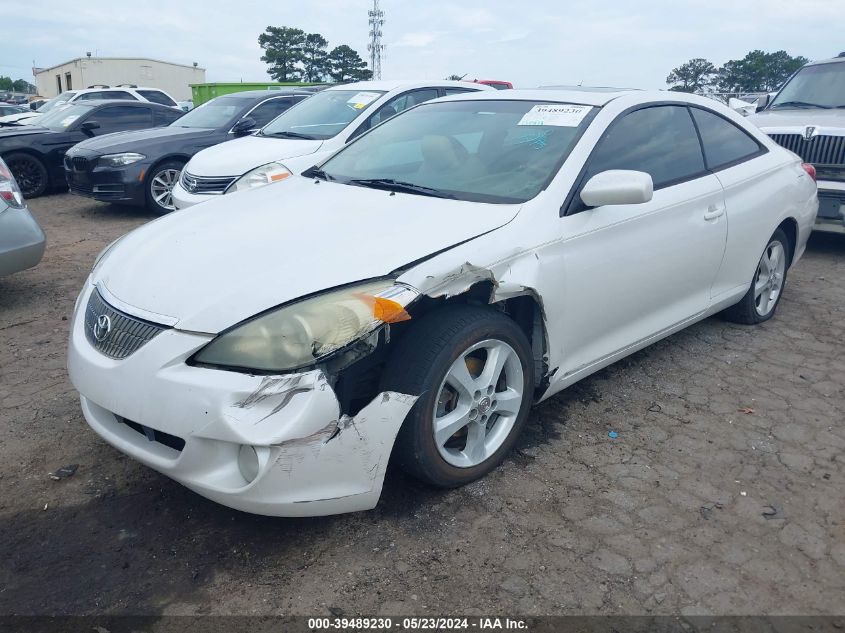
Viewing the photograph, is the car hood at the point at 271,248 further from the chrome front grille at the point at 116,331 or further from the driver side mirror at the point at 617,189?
the driver side mirror at the point at 617,189

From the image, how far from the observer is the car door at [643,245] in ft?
10.3

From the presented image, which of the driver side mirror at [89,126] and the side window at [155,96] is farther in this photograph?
the side window at [155,96]

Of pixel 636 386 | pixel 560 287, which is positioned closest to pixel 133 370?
pixel 560 287

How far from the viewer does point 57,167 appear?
10.7 meters

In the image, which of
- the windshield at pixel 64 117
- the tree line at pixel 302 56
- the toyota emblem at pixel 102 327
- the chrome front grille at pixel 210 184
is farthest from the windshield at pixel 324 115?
the tree line at pixel 302 56

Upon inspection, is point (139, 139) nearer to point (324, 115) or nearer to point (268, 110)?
point (268, 110)

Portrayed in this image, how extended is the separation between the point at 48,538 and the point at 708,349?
3709mm

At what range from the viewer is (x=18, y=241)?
4.91 metres

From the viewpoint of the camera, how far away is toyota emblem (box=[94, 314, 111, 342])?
263cm

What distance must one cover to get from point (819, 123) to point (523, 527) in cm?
598

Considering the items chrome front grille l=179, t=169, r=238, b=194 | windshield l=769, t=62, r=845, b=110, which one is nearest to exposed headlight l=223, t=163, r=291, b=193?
chrome front grille l=179, t=169, r=238, b=194

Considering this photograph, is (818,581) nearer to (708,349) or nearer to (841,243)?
(708,349)

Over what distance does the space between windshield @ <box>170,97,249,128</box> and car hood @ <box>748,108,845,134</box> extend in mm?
6480

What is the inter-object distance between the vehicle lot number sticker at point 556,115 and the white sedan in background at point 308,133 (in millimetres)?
3418
